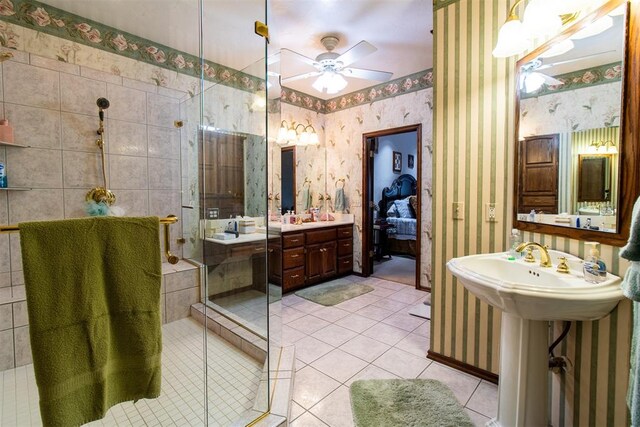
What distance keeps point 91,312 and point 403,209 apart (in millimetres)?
5699

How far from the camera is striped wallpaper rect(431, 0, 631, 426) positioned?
5.90 feet

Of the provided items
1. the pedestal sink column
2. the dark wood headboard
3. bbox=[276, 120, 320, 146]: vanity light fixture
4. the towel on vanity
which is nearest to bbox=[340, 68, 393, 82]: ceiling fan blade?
bbox=[276, 120, 320, 146]: vanity light fixture

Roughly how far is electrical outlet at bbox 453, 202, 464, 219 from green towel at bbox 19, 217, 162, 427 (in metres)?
1.84

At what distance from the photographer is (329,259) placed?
13.3 ft

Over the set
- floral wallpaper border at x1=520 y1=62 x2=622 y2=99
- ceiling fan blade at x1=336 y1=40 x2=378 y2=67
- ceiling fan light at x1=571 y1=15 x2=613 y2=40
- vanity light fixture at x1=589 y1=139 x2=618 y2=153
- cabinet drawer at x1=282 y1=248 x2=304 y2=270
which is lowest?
cabinet drawer at x1=282 y1=248 x2=304 y2=270

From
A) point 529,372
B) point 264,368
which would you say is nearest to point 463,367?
point 529,372

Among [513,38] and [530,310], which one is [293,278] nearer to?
[530,310]

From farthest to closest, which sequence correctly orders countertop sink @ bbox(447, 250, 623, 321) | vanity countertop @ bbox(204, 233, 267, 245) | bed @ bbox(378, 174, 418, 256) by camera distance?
bed @ bbox(378, 174, 418, 256)
vanity countertop @ bbox(204, 233, 267, 245)
countertop sink @ bbox(447, 250, 623, 321)

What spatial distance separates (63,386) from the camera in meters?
0.86

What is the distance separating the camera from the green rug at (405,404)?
154cm

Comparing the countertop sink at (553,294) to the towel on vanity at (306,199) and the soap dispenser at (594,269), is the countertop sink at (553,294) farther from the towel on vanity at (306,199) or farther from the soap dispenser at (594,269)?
the towel on vanity at (306,199)

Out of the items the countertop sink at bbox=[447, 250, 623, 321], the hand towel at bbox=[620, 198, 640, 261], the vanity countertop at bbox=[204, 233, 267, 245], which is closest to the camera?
the hand towel at bbox=[620, 198, 640, 261]

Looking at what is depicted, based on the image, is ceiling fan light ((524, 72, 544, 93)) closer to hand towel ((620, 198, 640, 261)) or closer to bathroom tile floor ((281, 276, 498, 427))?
hand towel ((620, 198, 640, 261))

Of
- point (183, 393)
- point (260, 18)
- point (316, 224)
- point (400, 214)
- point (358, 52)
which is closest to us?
point (183, 393)
